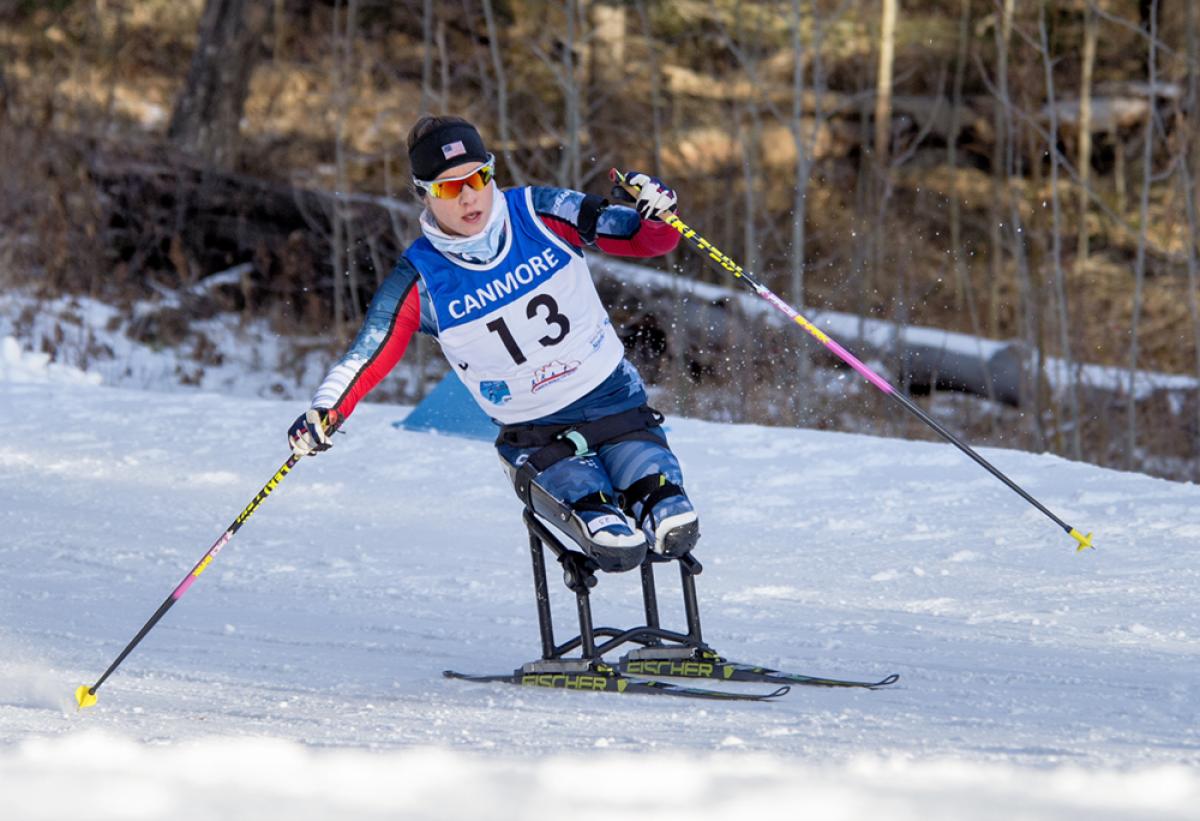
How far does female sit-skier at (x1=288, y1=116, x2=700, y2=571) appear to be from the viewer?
4.19 m

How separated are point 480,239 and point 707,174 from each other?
1552cm

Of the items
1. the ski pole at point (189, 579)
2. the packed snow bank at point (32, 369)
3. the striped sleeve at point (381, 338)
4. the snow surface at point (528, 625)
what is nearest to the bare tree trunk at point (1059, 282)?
the snow surface at point (528, 625)

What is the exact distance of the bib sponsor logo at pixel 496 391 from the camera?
4.35 meters

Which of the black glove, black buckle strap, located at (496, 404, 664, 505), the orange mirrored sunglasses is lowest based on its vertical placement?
black buckle strap, located at (496, 404, 664, 505)

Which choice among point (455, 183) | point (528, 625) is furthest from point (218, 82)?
point (455, 183)

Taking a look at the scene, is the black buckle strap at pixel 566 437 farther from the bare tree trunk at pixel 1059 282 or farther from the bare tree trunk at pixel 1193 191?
the bare tree trunk at pixel 1193 191

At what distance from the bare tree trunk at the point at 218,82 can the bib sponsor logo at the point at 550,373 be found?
43.6ft

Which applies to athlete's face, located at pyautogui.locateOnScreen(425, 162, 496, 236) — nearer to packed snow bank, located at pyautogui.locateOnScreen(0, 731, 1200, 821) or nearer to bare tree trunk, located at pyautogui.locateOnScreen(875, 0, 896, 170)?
packed snow bank, located at pyautogui.locateOnScreen(0, 731, 1200, 821)

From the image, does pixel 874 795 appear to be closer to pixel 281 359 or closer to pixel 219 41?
pixel 281 359

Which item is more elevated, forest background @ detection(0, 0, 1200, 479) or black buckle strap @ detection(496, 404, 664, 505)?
forest background @ detection(0, 0, 1200, 479)

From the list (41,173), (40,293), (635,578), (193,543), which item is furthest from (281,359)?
(635,578)

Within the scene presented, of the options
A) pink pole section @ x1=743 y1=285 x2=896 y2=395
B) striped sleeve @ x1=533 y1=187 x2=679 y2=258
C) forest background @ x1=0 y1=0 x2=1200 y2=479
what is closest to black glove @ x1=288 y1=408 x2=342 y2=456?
striped sleeve @ x1=533 y1=187 x2=679 y2=258

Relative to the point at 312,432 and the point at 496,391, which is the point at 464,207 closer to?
the point at 496,391

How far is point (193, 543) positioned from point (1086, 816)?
489 centimetres
